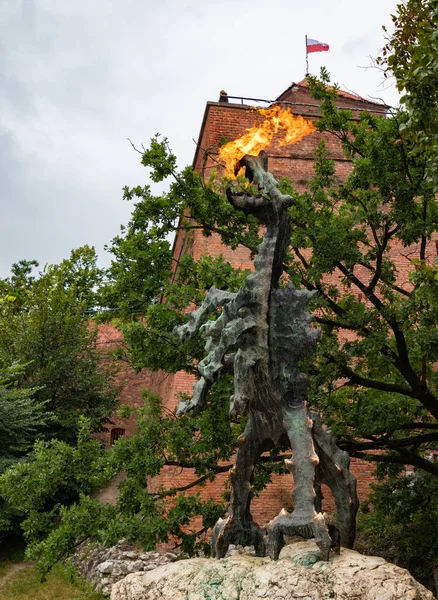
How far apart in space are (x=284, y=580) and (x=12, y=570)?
13144 millimetres

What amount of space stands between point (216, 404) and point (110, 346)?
56.0 feet

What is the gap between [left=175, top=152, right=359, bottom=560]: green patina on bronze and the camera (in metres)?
6.15

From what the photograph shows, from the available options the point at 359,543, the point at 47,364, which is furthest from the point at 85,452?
the point at 47,364

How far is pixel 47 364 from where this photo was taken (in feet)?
67.4

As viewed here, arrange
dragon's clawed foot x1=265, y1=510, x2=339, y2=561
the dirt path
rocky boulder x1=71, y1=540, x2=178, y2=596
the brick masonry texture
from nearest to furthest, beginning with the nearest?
dragon's clawed foot x1=265, y1=510, x2=339, y2=561 → rocky boulder x1=71, y1=540, x2=178, y2=596 → the dirt path → the brick masonry texture

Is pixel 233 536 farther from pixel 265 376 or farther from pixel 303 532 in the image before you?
pixel 265 376

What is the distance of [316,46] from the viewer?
21.6 meters

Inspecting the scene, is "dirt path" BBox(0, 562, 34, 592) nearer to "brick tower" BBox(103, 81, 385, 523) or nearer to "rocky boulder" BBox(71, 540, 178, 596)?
"rocky boulder" BBox(71, 540, 178, 596)

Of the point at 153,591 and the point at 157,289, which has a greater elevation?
the point at 157,289

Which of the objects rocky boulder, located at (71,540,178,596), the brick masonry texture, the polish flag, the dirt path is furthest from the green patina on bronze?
the polish flag

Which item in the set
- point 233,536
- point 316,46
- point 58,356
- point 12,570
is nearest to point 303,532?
point 233,536

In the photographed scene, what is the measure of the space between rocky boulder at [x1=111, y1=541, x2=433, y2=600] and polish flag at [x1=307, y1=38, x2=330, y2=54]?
1876 cm

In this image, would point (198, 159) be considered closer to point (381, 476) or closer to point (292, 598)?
point (381, 476)

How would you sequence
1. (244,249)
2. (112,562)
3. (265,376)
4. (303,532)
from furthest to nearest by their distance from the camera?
(244,249), (112,562), (265,376), (303,532)
